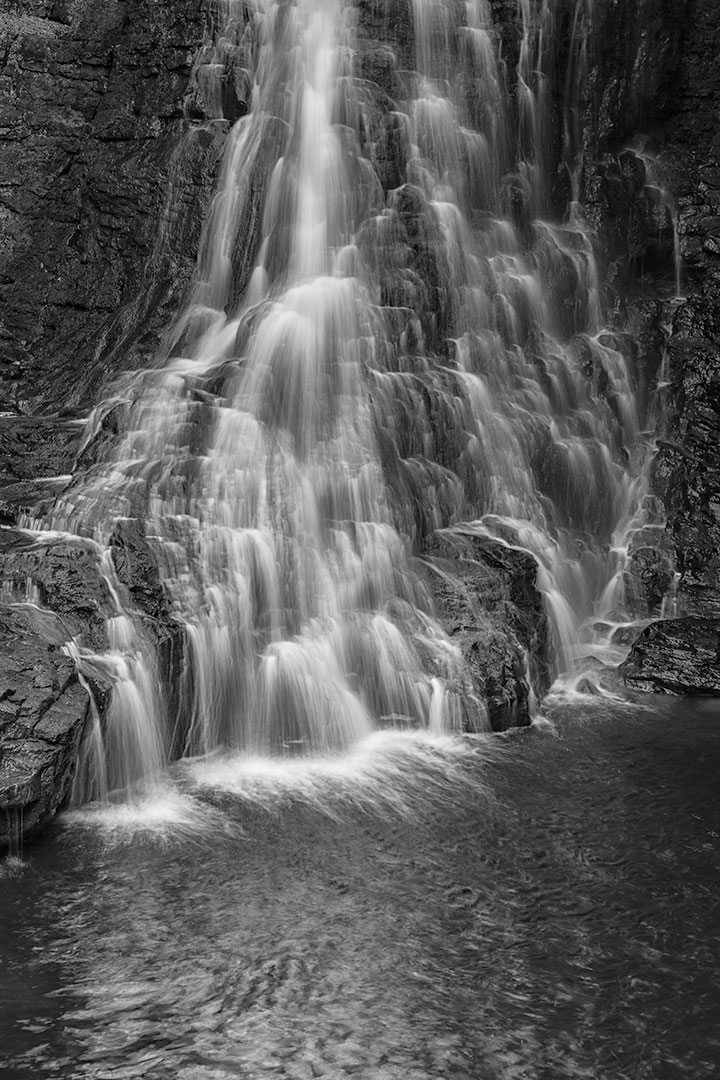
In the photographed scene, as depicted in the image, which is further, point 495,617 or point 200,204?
point 200,204

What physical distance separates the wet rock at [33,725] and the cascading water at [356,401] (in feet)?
1.48

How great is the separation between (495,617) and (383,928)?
5.03 meters

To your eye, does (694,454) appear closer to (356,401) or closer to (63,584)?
(356,401)

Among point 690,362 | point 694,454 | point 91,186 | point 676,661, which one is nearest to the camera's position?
point 676,661

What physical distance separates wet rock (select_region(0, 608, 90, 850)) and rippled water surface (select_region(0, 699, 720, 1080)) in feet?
1.01

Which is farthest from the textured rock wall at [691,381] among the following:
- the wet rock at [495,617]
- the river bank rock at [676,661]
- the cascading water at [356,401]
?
the wet rock at [495,617]

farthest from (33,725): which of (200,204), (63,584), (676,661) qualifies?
(200,204)

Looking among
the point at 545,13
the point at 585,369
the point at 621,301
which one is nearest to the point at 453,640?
the point at 585,369

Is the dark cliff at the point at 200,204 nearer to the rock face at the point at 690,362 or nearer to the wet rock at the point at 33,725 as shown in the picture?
the rock face at the point at 690,362

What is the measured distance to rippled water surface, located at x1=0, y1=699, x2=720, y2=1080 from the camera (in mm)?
5758

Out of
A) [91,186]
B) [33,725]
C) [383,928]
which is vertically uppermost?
[91,186]

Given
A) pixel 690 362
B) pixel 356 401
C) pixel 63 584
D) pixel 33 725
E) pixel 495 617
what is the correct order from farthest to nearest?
pixel 690 362, pixel 356 401, pixel 495 617, pixel 63 584, pixel 33 725

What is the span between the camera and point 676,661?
38.9ft

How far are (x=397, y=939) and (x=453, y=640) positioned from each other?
14.8ft
